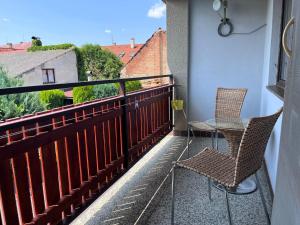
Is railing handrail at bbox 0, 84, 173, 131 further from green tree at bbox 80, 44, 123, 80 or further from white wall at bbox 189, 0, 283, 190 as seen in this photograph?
green tree at bbox 80, 44, 123, 80

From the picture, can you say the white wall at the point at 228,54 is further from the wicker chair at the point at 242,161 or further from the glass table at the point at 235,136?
the wicker chair at the point at 242,161

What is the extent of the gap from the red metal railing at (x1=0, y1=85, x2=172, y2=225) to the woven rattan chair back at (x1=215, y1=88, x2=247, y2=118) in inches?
47.7

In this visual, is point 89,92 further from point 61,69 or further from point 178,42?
point 61,69

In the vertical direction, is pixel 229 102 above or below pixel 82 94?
above

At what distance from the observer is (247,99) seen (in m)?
3.92

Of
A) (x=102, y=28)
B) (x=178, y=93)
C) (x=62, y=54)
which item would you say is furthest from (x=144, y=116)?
(x=102, y=28)

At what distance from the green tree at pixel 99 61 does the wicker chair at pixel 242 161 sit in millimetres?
19424

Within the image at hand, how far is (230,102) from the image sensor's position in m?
3.20

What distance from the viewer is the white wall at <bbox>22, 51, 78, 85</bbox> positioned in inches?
714

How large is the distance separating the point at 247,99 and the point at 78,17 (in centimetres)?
3176

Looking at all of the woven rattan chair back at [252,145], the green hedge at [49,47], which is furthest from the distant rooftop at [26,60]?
the woven rattan chair back at [252,145]

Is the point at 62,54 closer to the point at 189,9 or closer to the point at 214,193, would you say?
the point at 189,9

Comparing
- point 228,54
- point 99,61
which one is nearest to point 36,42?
point 99,61

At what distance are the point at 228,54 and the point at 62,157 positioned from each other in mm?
3117
